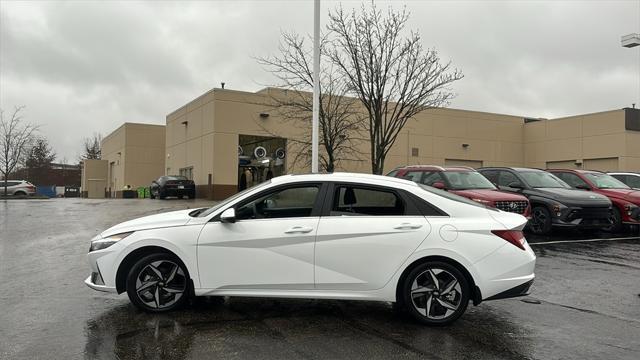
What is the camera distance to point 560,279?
7.71 meters

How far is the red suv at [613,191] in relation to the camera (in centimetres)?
1330

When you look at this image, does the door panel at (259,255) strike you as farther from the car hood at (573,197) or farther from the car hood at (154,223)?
the car hood at (573,197)

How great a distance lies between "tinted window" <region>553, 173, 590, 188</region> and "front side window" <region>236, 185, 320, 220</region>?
11.3 m

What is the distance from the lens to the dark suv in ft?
39.6

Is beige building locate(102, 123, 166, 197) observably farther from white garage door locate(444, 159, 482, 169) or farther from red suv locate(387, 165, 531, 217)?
red suv locate(387, 165, 531, 217)

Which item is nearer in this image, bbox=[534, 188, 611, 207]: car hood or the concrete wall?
bbox=[534, 188, 611, 207]: car hood

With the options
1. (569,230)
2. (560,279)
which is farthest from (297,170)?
(560,279)

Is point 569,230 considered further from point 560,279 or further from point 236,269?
point 236,269

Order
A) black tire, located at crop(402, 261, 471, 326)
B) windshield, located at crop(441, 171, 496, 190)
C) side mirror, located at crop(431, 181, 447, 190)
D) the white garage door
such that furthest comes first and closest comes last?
the white garage door, windshield, located at crop(441, 171, 496, 190), side mirror, located at crop(431, 181, 447, 190), black tire, located at crop(402, 261, 471, 326)

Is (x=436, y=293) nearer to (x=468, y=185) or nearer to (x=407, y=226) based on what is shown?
(x=407, y=226)

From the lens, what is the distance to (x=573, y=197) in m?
12.2

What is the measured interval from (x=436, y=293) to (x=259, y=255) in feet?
6.05

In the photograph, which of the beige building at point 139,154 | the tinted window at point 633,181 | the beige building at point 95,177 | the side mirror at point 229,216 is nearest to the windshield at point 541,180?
the tinted window at point 633,181

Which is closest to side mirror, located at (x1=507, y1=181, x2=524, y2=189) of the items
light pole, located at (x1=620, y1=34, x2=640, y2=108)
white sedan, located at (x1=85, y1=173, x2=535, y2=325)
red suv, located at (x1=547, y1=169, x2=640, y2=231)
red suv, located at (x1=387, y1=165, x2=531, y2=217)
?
red suv, located at (x1=387, y1=165, x2=531, y2=217)
